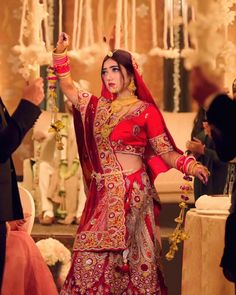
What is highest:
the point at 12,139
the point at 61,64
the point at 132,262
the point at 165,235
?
the point at 61,64

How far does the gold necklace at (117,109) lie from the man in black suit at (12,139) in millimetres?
862

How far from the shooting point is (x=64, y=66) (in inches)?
151

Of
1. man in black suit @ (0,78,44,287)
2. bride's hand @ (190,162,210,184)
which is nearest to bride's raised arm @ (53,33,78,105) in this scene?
bride's hand @ (190,162,210,184)

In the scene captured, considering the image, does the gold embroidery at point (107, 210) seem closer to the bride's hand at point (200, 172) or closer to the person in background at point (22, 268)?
the person in background at point (22, 268)

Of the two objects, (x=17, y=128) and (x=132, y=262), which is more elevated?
(x=17, y=128)

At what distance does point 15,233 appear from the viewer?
12.1ft

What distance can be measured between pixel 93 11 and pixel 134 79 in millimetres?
3497

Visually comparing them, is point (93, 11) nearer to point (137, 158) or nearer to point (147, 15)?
point (147, 15)

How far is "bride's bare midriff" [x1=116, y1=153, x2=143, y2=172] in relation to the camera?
378cm

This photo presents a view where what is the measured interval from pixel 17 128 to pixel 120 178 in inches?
42.4

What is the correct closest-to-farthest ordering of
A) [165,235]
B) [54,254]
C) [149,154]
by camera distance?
[149,154] < [54,254] < [165,235]

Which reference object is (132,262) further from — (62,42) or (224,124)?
(224,124)

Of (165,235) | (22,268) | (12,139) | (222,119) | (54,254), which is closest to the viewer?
(222,119)

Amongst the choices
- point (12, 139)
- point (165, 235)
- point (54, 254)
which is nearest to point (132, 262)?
point (54, 254)
